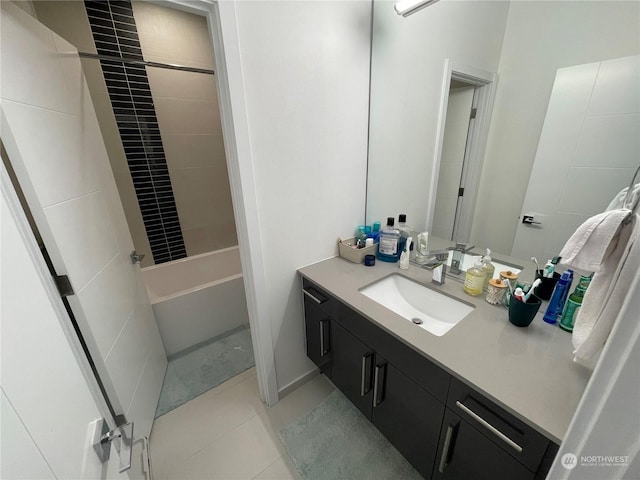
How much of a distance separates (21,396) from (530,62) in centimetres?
151

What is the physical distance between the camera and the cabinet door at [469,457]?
69 cm

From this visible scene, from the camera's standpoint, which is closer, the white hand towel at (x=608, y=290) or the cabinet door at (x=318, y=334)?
the white hand towel at (x=608, y=290)

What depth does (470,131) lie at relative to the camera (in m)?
1.10

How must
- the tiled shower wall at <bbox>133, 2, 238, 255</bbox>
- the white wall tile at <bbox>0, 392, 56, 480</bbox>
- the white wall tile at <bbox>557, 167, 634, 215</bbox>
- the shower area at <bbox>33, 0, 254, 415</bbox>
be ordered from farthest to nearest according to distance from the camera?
the tiled shower wall at <bbox>133, 2, 238, 255</bbox> → the shower area at <bbox>33, 0, 254, 415</bbox> → the white wall tile at <bbox>557, 167, 634, 215</bbox> → the white wall tile at <bbox>0, 392, 56, 480</bbox>

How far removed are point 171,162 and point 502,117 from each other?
8.03 ft

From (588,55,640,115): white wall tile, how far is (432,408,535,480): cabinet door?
3.26ft

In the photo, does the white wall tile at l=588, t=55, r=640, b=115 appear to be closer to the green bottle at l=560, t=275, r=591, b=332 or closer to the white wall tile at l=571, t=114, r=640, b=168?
the white wall tile at l=571, t=114, r=640, b=168

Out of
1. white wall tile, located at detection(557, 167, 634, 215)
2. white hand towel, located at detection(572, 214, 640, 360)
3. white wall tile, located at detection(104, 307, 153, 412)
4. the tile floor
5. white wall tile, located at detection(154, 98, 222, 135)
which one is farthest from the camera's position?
white wall tile, located at detection(154, 98, 222, 135)

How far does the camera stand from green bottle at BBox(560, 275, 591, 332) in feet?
2.70

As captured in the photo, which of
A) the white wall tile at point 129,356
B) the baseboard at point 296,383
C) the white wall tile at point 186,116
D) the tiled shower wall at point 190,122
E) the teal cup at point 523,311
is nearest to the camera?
the teal cup at point 523,311

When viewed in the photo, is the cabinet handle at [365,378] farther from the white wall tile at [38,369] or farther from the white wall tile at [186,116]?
the white wall tile at [186,116]

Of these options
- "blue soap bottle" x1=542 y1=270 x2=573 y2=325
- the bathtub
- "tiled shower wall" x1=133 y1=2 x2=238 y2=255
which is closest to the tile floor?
the bathtub

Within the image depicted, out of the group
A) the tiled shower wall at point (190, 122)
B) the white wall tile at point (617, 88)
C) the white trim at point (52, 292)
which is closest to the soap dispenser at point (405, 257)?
the white wall tile at point (617, 88)

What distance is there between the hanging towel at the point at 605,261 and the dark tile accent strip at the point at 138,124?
2.69 m
